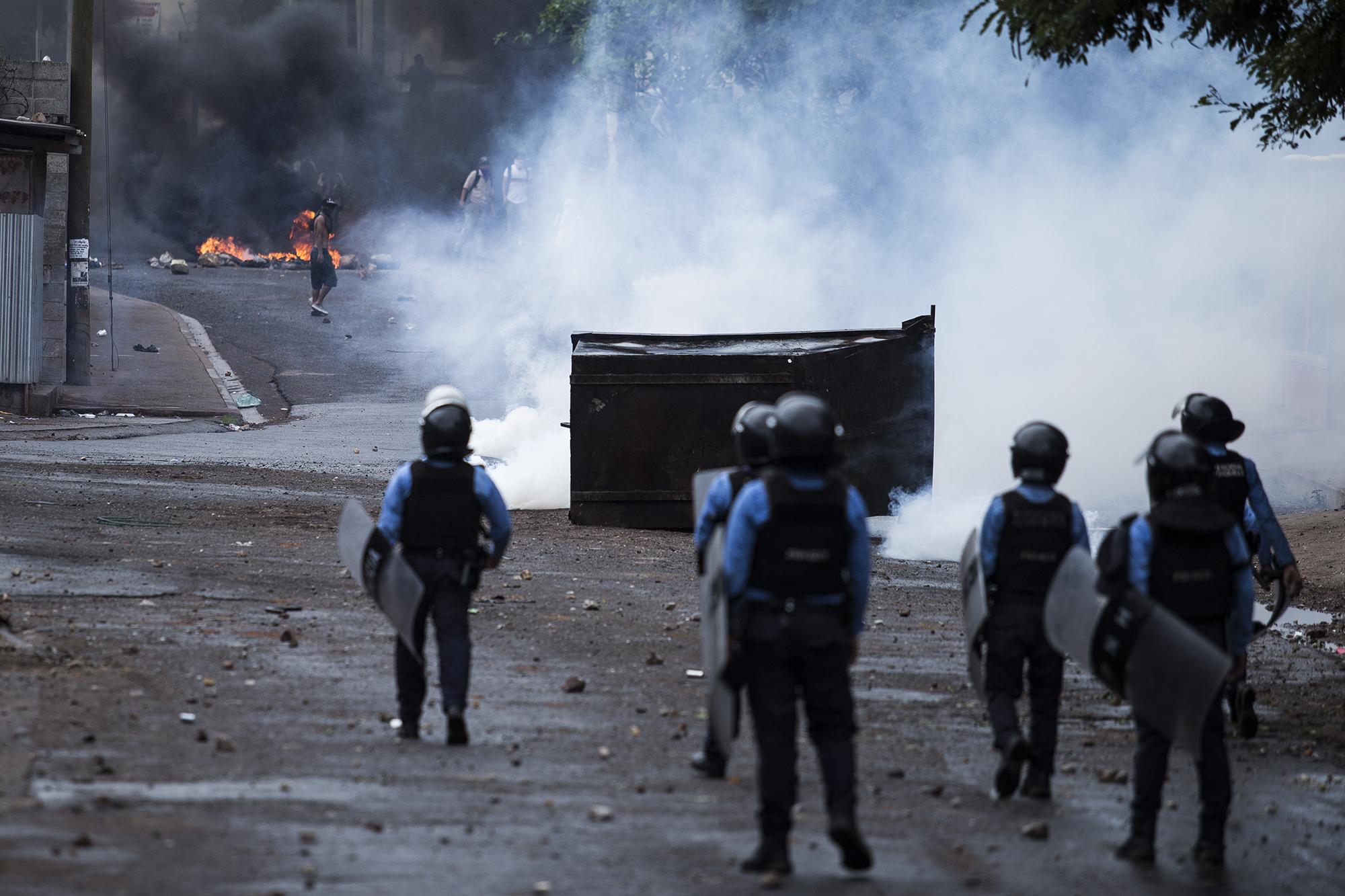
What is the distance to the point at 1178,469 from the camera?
534 centimetres

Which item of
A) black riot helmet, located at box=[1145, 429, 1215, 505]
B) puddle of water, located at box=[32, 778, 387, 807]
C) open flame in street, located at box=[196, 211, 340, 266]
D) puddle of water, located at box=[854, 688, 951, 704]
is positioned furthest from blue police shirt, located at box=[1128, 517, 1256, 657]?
open flame in street, located at box=[196, 211, 340, 266]

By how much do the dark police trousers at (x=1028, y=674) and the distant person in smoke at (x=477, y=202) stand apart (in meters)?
26.2

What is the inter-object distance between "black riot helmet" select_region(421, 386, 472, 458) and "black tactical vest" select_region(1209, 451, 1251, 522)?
3100 millimetres

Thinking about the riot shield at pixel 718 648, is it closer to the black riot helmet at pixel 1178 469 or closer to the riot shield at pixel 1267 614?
the black riot helmet at pixel 1178 469

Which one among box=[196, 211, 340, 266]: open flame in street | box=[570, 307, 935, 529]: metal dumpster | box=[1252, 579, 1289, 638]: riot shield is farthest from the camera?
box=[196, 211, 340, 266]: open flame in street

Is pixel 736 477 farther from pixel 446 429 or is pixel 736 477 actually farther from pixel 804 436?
pixel 446 429

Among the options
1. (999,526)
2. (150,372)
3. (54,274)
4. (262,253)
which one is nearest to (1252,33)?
(999,526)

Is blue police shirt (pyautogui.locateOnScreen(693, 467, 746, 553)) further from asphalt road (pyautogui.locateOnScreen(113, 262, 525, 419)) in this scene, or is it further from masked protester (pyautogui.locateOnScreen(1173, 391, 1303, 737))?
asphalt road (pyautogui.locateOnScreen(113, 262, 525, 419))

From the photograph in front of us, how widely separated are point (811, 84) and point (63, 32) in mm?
25905

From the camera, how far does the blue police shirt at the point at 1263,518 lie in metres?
7.00

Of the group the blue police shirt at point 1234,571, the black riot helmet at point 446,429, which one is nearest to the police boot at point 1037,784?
the blue police shirt at point 1234,571

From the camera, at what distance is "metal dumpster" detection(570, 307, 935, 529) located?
40.0 feet

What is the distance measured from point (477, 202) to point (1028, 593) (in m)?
27.4

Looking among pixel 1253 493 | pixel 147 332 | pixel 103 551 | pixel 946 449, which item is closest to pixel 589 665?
pixel 1253 493
